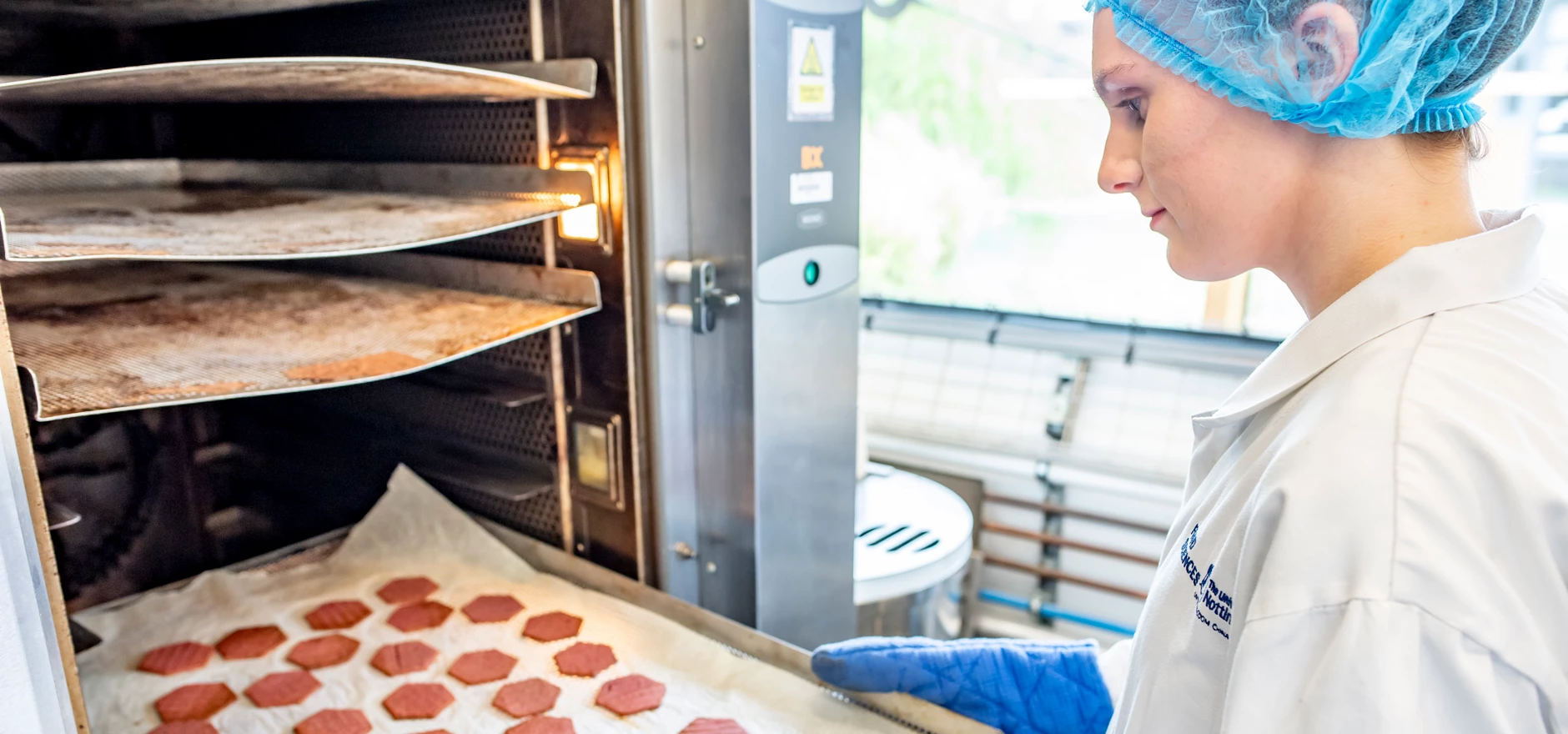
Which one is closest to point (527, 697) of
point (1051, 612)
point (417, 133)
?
point (417, 133)

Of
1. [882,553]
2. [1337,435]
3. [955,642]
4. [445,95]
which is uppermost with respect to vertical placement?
[445,95]

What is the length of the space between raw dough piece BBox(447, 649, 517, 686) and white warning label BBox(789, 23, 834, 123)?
108 cm

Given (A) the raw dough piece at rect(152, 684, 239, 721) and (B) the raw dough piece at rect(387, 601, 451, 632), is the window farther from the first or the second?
(A) the raw dough piece at rect(152, 684, 239, 721)

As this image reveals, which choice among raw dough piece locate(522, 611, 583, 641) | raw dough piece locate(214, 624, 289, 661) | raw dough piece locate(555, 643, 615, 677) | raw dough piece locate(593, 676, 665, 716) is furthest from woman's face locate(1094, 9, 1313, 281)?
raw dough piece locate(214, 624, 289, 661)

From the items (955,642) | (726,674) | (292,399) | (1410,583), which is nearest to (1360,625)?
(1410,583)

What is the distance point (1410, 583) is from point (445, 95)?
1.63m

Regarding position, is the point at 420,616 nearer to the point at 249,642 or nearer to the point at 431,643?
the point at 431,643

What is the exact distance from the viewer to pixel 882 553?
8.02ft

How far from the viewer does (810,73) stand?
1.74 meters

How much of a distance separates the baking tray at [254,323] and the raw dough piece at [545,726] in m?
0.59

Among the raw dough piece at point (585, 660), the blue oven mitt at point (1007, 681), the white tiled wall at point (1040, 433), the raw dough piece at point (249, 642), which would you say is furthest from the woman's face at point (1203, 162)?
the white tiled wall at point (1040, 433)

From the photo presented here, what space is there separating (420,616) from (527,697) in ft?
1.27

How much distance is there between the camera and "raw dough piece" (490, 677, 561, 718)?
62.3 inches

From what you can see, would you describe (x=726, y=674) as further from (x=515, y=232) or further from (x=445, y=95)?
(x=445, y=95)
